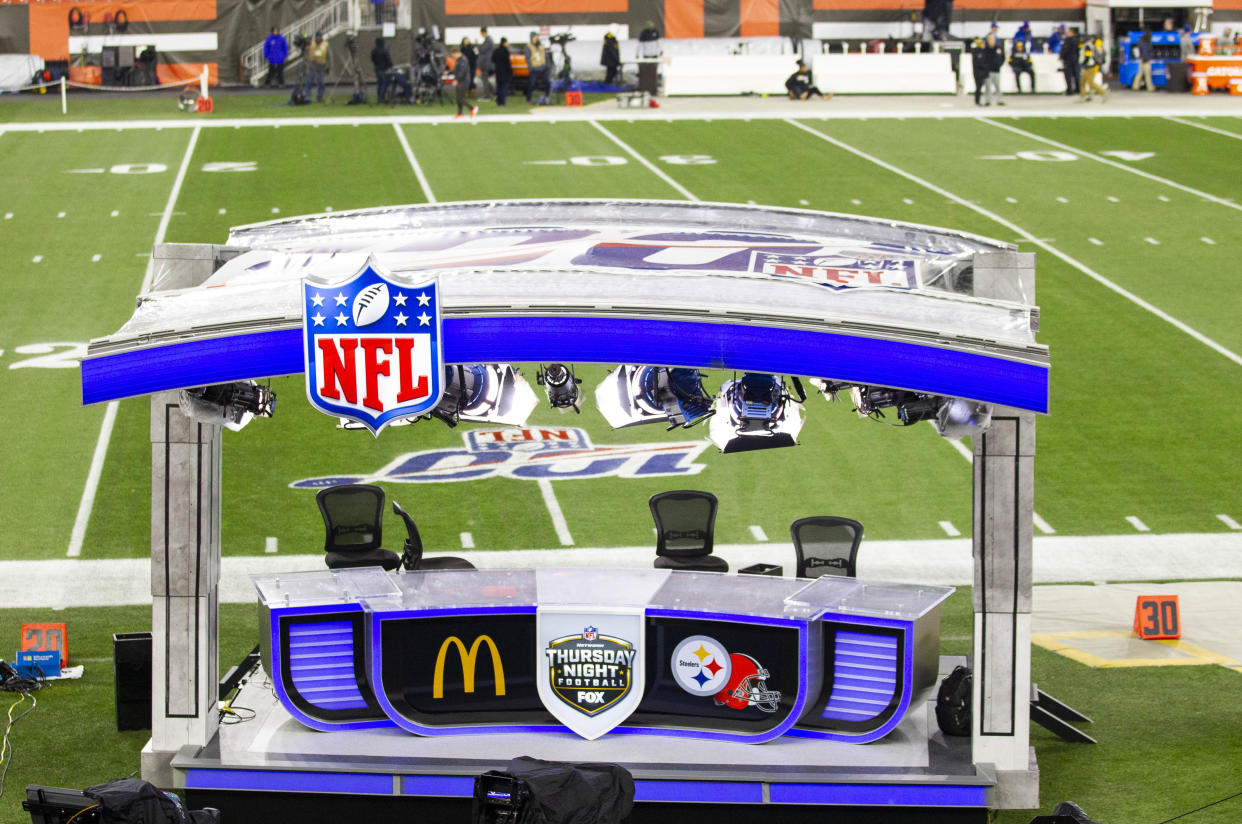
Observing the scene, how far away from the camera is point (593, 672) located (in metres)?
13.0

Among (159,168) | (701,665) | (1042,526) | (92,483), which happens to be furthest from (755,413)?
(159,168)

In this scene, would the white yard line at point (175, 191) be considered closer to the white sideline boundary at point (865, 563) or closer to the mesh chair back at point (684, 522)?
the white sideline boundary at point (865, 563)

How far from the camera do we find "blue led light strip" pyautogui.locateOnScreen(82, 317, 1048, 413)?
11953mm

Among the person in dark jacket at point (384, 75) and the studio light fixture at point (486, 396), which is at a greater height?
the person in dark jacket at point (384, 75)

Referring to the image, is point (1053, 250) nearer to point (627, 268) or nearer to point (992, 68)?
point (992, 68)

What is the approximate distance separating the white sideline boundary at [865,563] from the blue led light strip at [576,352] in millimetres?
6154

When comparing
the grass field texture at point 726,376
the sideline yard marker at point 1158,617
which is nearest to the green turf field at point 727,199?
the grass field texture at point 726,376

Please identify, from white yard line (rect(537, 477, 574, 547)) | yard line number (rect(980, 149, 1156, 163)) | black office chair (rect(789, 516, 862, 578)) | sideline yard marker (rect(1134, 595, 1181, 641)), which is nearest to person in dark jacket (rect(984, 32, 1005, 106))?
yard line number (rect(980, 149, 1156, 163))

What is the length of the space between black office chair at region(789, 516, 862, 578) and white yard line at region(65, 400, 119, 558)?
7.40 meters

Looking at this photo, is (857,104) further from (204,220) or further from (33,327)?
(33,327)

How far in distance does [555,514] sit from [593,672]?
7.63m

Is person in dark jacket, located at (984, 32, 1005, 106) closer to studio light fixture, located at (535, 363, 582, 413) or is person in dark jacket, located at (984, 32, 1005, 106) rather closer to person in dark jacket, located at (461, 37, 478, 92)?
person in dark jacket, located at (461, 37, 478, 92)

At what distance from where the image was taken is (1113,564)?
19219 mm

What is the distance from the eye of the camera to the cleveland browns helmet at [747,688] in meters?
12.9
